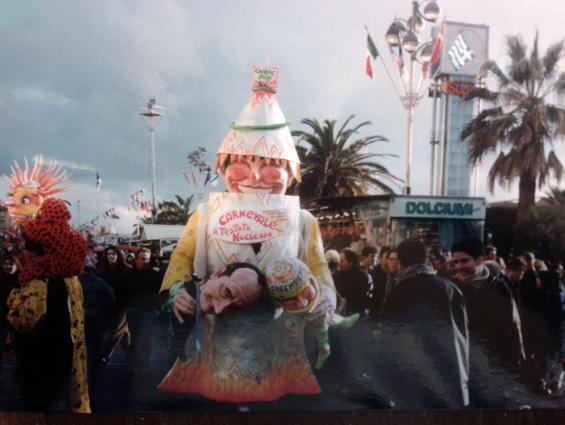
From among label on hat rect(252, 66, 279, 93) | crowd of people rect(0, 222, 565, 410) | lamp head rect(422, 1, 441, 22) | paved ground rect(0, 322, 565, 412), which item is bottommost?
paved ground rect(0, 322, 565, 412)

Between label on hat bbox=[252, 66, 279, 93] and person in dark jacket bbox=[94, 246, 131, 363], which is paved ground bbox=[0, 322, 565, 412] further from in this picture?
label on hat bbox=[252, 66, 279, 93]

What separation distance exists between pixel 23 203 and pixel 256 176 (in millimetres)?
1468

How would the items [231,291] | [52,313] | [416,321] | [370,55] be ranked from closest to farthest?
1. [52,313]
2. [231,291]
3. [416,321]
4. [370,55]

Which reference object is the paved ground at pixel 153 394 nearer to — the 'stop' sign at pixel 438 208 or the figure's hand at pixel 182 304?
the figure's hand at pixel 182 304

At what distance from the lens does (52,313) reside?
10.7ft

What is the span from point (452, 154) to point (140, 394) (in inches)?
104

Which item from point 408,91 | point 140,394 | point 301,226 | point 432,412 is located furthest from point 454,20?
point 140,394

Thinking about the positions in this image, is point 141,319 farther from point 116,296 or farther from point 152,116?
point 152,116

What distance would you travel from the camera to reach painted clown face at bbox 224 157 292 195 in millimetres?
3436

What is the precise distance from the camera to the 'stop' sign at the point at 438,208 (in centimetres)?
355

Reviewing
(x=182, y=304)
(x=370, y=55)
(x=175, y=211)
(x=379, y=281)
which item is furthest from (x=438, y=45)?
(x=182, y=304)

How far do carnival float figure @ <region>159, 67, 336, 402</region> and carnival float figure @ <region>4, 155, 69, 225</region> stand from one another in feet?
2.95

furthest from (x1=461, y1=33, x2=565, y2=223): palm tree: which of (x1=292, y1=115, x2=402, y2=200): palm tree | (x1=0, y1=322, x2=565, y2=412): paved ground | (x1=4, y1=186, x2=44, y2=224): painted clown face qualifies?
(x1=4, y1=186, x2=44, y2=224): painted clown face

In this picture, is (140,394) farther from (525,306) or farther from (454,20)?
(454,20)
